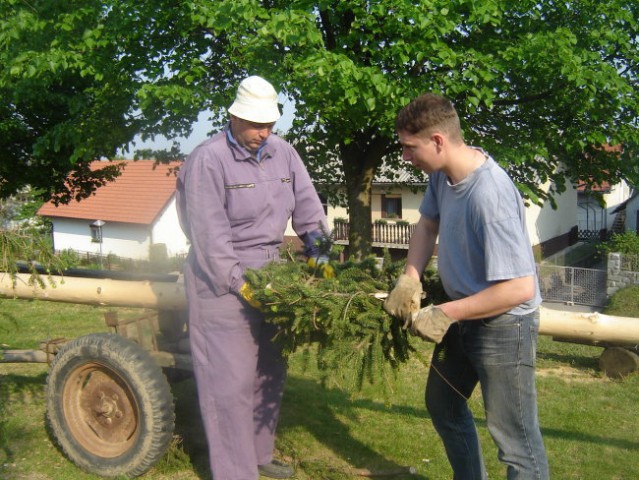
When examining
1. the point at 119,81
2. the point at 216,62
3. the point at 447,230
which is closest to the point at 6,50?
the point at 119,81

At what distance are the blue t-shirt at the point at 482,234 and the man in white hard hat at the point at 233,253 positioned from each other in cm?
109

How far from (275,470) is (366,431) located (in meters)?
0.97

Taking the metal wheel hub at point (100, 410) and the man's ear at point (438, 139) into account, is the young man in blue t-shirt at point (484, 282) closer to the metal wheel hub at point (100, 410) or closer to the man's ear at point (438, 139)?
the man's ear at point (438, 139)

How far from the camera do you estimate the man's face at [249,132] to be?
3547mm

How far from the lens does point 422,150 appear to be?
2.81m

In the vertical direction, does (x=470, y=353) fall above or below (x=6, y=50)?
below

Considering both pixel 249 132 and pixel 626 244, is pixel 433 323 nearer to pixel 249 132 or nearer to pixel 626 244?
pixel 249 132

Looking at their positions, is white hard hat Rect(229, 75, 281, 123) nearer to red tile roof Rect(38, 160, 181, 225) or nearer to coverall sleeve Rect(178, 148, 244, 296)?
coverall sleeve Rect(178, 148, 244, 296)

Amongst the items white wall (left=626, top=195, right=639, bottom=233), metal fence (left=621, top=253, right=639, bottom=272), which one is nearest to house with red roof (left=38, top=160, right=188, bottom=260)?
metal fence (left=621, top=253, right=639, bottom=272)

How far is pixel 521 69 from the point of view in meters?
8.31

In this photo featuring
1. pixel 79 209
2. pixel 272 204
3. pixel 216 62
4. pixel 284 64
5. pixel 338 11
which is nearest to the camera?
pixel 272 204

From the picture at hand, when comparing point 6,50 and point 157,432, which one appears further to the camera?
point 6,50

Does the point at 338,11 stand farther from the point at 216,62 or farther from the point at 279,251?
the point at 279,251

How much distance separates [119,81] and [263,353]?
640cm
